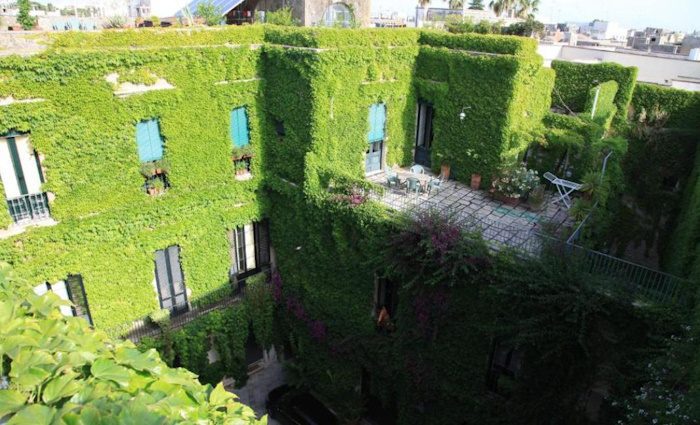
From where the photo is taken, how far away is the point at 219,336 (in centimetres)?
1739

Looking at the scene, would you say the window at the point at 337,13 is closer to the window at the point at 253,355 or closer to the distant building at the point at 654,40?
the window at the point at 253,355

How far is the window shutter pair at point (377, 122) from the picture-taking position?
707 inches

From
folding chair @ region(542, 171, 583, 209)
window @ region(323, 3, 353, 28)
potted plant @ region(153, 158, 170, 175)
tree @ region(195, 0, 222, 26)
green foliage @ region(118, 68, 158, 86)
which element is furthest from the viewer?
Result: window @ region(323, 3, 353, 28)

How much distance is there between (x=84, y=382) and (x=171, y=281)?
12.9 metres

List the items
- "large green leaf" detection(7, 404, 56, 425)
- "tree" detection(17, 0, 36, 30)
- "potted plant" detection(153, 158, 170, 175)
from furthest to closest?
1. "potted plant" detection(153, 158, 170, 175)
2. "tree" detection(17, 0, 36, 30)
3. "large green leaf" detection(7, 404, 56, 425)

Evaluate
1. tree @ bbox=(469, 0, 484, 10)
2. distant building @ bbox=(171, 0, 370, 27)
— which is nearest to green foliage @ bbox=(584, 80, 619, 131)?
Result: distant building @ bbox=(171, 0, 370, 27)

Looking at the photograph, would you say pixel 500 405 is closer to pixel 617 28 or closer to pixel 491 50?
pixel 491 50

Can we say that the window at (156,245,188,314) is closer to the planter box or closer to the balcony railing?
the balcony railing

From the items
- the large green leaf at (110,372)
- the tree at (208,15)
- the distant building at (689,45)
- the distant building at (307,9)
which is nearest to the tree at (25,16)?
the tree at (208,15)

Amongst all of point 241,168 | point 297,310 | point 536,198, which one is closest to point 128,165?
point 241,168

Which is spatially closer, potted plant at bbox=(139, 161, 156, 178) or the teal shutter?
the teal shutter

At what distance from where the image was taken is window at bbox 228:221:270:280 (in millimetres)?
18266

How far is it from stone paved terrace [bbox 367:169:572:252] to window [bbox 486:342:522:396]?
2.87 metres

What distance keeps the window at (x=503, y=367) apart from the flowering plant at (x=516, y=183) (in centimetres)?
576
